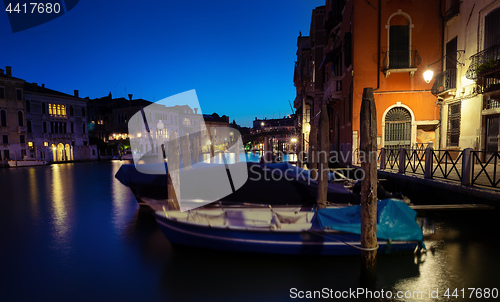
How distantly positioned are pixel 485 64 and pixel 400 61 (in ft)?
12.1

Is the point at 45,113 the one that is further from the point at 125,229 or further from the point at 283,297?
the point at 283,297

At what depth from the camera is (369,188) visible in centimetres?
413

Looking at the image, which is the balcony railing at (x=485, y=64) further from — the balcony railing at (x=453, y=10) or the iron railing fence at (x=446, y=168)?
the iron railing fence at (x=446, y=168)

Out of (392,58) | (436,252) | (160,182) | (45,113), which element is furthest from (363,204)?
(45,113)

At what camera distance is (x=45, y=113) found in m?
31.6

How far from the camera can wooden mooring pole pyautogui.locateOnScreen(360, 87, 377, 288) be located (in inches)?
163

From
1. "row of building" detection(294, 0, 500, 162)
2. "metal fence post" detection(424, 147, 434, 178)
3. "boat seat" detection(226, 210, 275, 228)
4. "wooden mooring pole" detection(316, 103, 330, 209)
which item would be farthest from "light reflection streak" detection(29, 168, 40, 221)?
"row of building" detection(294, 0, 500, 162)

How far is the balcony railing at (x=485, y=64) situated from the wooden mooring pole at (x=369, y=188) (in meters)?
7.44

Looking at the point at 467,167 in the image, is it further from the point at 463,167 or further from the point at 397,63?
the point at 397,63

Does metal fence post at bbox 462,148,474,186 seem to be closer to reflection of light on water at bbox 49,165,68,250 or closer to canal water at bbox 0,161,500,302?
canal water at bbox 0,161,500,302

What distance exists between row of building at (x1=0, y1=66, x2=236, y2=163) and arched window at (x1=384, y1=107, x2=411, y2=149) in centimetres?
2356

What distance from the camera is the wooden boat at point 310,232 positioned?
506 cm

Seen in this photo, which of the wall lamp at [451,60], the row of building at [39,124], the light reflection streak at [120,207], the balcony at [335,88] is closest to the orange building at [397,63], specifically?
the wall lamp at [451,60]

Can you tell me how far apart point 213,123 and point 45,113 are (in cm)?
3533
